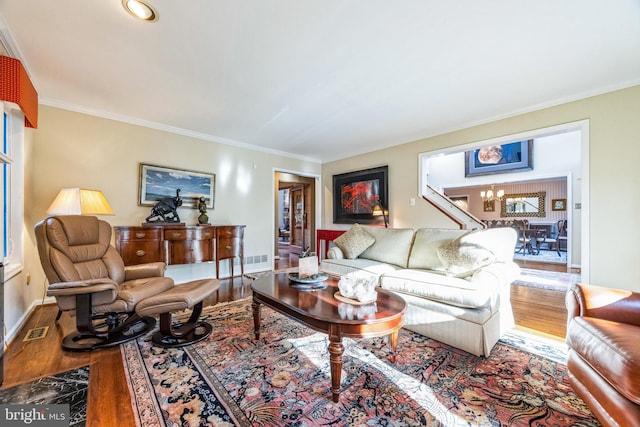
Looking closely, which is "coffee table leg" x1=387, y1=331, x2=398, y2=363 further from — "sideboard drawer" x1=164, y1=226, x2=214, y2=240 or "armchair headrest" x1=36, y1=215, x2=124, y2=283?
"sideboard drawer" x1=164, y1=226, x2=214, y2=240

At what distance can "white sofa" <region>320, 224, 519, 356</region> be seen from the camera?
1.94 m

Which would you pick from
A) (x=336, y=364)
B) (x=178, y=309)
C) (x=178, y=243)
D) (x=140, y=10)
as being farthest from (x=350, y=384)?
(x=178, y=243)

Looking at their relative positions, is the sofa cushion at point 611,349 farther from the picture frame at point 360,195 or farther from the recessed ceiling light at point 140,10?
the picture frame at point 360,195

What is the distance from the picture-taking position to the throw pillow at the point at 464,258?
7.57ft

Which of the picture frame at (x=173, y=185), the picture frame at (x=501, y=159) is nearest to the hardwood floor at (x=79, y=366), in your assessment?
the picture frame at (x=173, y=185)

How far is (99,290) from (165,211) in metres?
1.95

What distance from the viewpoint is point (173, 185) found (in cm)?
396

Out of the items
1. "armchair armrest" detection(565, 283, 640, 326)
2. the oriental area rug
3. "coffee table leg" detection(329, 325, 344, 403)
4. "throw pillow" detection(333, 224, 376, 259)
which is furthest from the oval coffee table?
"throw pillow" detection(333, 224, 376, 259)

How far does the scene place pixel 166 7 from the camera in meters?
1.71

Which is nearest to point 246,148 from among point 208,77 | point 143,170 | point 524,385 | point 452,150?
point 143,170

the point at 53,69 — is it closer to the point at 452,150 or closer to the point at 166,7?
the point at 166,7

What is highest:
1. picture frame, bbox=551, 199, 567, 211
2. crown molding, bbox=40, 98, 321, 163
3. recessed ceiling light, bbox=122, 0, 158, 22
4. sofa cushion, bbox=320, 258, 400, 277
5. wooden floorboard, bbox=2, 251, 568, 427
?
recessed ceiling light, bbox=122, 0, 158, 22

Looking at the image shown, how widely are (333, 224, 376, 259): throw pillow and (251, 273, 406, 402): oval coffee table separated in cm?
135

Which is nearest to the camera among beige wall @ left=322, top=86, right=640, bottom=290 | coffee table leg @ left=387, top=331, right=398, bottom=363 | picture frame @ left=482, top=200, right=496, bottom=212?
coffee table leg @ left=387, top=331, right=398, bottom=363
